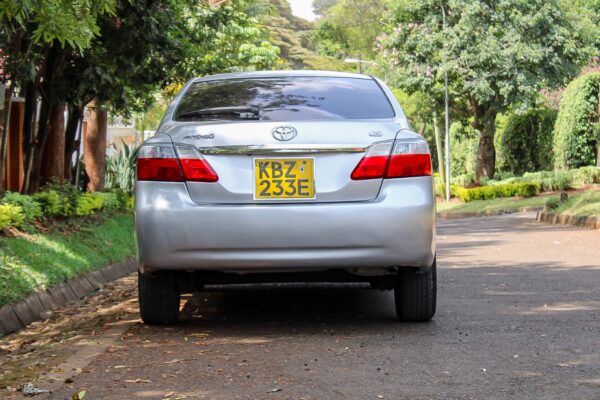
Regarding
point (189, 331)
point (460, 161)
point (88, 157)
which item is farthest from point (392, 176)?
point (460, 161)

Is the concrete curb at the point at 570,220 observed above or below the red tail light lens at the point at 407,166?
below

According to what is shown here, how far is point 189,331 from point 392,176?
5.32 feet

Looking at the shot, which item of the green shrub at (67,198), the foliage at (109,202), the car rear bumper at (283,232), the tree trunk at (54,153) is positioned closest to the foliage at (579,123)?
the foliage at (109,202)

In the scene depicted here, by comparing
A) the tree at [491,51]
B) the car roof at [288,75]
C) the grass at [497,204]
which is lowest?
the grass at [497,204]

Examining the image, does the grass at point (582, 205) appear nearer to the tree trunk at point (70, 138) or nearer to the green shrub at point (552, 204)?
the green shrub at point (552, 204)

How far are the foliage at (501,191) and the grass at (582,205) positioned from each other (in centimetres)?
1221

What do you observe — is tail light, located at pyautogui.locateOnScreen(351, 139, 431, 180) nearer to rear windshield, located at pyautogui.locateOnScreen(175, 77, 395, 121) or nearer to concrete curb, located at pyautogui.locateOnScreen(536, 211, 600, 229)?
rear windshield, located at pyautogui.locateOnScreen(175, 77, 395, 121)

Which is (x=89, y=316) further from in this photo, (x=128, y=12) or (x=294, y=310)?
(x=128, y=12)

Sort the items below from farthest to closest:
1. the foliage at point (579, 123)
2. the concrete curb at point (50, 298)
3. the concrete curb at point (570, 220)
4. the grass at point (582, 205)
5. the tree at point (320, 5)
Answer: the tree at point (320, 5), the foliage at point (579, 123), the grass at point (582, 205), the concrete curb at point (570, 220), the concrete curb at point (50, 298)

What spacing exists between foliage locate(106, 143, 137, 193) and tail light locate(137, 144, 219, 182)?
14396 millimetres

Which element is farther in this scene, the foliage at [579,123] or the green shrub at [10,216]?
the foliage at [579,123]

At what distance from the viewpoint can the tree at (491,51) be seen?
39.5 meters

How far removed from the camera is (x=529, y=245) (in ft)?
50.0

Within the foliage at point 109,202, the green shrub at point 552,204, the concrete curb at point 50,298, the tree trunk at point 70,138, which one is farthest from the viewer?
the green shrub at point 552,204
